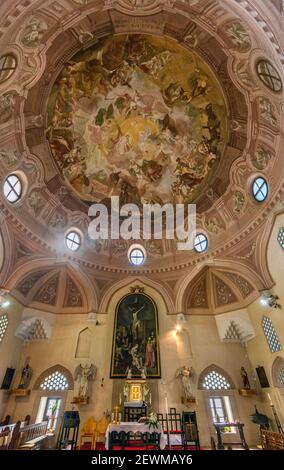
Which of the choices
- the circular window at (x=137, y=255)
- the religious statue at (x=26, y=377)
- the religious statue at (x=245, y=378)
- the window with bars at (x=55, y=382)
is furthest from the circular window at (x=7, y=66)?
the religious statue at (x=245, y=378)

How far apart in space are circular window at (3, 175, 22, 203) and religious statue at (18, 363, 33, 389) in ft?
33.2

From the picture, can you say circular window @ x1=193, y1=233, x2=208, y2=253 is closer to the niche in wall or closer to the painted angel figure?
the niche in wall

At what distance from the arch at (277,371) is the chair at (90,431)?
978 centimetres

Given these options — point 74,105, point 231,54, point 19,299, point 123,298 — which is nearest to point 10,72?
point 74,105

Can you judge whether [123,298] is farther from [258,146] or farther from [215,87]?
[215,87]

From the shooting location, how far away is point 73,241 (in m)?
16.8

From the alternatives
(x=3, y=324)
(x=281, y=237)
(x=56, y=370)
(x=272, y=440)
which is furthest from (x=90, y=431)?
(x=281, y=237)

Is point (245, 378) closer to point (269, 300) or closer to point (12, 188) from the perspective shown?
point (269, 300)

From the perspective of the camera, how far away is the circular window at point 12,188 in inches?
514

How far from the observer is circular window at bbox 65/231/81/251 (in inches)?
A: 648

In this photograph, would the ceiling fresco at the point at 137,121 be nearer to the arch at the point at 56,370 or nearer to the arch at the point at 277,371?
the arch at the point at 277,371

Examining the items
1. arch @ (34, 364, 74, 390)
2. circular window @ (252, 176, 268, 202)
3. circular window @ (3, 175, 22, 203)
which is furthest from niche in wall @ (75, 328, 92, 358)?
circular window @ (252, 176, 268, 202)

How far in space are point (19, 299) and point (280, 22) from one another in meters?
17.7

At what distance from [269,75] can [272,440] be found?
15699mm
